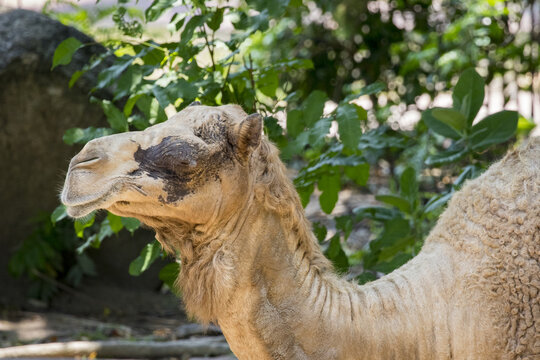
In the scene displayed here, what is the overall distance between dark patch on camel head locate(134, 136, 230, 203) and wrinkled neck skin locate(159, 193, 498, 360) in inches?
7.6

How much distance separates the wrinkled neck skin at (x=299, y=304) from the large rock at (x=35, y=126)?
3536mm

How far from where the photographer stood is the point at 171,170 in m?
2.48

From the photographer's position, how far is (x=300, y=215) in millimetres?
2744

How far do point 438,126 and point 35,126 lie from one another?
3.98 metres

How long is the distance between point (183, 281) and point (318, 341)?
536mm

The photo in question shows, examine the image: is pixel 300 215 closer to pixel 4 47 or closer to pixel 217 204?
pixel 217 204

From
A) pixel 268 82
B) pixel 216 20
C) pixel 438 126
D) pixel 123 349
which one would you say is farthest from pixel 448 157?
pixel 123 349

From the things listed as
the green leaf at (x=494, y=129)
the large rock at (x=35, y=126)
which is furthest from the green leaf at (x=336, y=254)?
the large rock at (x=35, y=126)

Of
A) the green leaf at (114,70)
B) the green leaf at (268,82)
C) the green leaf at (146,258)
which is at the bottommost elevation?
the green leaf at (146,258)

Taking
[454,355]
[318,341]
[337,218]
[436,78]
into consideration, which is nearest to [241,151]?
[318,341]

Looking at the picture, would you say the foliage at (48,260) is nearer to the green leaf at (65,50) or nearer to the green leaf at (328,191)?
the green leaf at (65,50)

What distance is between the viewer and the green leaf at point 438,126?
4.01 meters

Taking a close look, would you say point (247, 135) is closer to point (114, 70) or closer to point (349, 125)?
point (349, 125)

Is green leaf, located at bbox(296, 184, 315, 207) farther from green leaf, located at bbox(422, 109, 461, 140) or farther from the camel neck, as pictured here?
the camel neck
